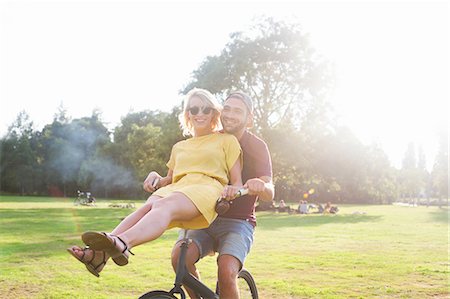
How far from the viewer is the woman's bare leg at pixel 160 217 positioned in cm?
351

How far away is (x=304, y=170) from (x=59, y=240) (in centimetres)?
2959

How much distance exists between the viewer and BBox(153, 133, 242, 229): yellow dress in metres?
3.90

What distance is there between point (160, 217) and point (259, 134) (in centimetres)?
3319

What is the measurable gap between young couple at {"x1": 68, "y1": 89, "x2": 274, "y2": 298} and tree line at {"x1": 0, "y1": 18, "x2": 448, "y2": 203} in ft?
104

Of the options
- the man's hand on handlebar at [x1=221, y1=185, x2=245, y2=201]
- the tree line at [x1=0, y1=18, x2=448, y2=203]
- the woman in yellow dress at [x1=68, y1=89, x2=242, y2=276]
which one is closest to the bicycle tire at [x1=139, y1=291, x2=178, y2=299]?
the woman in yellow dress at [x1=68, y1=89, x2=242, y2=276]

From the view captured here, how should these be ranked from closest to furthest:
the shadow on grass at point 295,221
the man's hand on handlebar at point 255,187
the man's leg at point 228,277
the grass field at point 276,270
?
1. the man's hand on handlebar at point 255,187
2. the man's leg at point 228,277
3. the grass field at point 276,270
4. the shadow on grass at point 295,221

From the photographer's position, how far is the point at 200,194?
388 centimetres

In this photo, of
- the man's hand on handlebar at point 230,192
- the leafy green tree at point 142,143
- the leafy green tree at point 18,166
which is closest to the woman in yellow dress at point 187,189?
the man's hand on handlebar at point 230,192

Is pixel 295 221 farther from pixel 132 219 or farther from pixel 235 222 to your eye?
pixel 132 219

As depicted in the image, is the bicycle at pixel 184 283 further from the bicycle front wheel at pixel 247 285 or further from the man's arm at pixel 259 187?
the bicycle front wheel at pixel 247 285

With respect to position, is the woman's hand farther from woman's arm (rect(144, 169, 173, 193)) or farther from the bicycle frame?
woman's arm (rect(144, 169, 173, 193))

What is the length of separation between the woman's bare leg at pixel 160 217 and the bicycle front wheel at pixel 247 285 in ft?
5.96

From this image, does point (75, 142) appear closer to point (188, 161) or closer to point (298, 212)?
point (298, 212)

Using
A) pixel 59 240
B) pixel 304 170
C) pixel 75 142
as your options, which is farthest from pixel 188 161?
pixel 75 142
